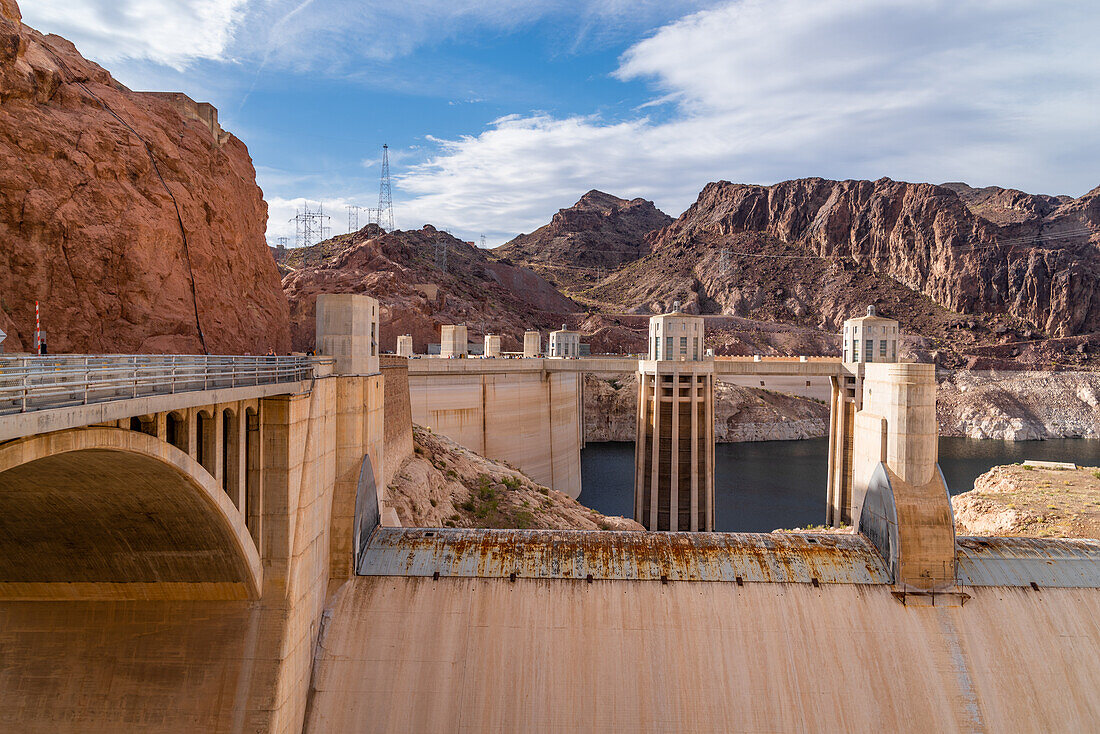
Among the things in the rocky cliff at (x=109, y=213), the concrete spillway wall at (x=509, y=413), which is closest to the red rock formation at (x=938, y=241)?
the concrete spillway wall at (x=509, y=413)

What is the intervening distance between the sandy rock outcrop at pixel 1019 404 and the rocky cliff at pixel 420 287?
66.7 meters

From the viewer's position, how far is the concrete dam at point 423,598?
1152cm

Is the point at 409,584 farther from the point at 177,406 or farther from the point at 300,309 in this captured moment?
the point at 300,309

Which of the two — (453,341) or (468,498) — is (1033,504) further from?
(453,341)

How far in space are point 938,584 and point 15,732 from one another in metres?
22.1

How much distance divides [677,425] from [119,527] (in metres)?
30.8

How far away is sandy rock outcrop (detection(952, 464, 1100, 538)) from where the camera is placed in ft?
83.6

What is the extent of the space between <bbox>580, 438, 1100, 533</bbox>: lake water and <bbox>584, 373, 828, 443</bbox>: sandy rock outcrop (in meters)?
2.17

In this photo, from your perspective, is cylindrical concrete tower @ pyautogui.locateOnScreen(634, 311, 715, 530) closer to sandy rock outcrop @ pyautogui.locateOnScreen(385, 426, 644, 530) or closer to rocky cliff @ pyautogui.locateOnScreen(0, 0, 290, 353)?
sandy rock outcrop @ pyautogui.locateOnScreen(385, 426, 644, 530)

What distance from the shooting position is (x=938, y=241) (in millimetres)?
135000

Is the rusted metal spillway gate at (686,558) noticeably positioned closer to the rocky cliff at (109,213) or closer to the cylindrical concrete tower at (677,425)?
the rocky cliff at (109,213)

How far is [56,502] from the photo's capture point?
414 inches

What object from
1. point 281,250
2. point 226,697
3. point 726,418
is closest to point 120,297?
point 226,697

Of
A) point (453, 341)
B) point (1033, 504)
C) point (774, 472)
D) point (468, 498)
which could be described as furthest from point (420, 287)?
point (1033, 504)
